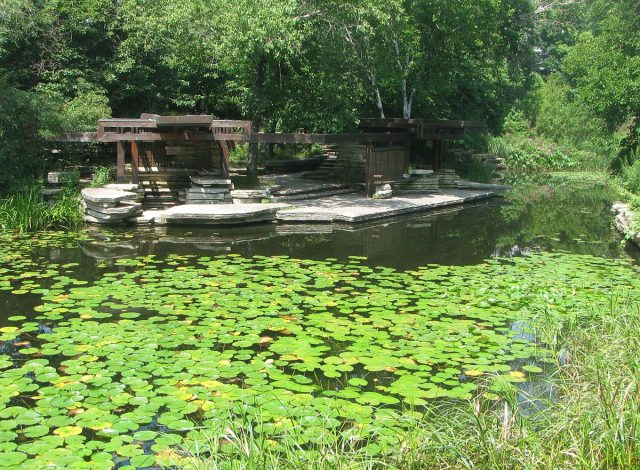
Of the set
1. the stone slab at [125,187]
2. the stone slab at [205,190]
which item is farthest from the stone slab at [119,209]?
the stone slab at [205,190]

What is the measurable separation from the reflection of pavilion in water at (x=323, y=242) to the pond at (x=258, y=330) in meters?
0.07

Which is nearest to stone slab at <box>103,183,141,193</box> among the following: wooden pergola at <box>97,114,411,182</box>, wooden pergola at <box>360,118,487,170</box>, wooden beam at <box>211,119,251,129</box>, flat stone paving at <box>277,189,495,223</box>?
wooden pergola at <box>97,114,411,182</box>

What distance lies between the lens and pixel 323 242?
11172mm

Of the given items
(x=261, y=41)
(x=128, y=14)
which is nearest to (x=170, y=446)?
(x=261, y=41)

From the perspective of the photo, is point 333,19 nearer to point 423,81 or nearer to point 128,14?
point 423,81

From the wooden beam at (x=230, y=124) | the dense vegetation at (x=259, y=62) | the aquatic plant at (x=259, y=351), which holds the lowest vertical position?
the aquatic plant at (x=259, y=351)

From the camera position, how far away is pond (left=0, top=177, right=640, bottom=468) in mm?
4508

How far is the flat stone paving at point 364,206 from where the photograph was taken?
12.9 m

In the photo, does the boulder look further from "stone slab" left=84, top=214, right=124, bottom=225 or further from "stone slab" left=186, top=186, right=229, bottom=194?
"stone slab" left=186, top=186, right=229, bottom=194

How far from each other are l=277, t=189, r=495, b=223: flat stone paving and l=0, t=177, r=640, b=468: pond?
3.96 feet

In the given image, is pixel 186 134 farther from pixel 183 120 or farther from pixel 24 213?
pixel 24 213

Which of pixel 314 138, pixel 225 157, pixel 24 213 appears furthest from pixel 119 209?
pixel 314 138

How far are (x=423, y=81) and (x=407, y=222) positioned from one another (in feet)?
17.8

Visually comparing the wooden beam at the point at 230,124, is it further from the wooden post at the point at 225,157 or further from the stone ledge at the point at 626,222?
the stone ledge at the point at 626,222
